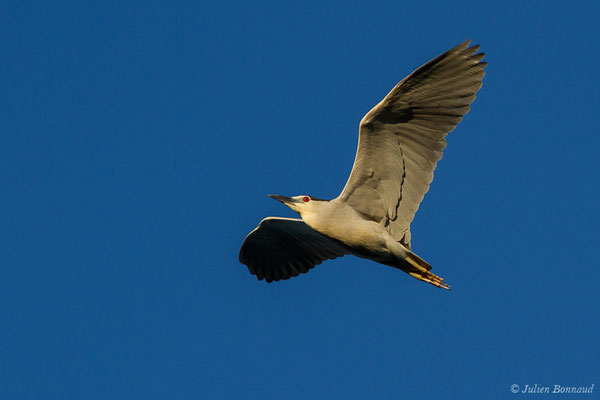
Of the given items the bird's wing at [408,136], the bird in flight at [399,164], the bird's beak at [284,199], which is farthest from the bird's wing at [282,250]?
the bird's wing at [408,136]

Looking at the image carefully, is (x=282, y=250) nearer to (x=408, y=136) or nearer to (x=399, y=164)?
(x=399, y=164)

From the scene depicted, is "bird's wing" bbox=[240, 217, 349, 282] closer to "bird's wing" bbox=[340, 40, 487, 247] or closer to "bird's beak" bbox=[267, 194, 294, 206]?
"bird's beak" bbox=[267, 194, 294, 206]

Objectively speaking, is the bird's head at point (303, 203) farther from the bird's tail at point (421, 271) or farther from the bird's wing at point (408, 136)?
the bird's tail at point (421, 271)

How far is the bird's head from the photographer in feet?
38.0

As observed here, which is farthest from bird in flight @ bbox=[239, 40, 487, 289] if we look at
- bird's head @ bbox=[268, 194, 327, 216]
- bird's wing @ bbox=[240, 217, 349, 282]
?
bird's wing @ bbox=[240, 217, 349, 282]

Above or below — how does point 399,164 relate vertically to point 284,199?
above

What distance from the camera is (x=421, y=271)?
38.0 ft

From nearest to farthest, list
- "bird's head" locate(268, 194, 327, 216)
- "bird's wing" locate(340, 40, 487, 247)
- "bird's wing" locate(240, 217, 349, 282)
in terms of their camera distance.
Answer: "bird's wing" locate(340, 40, 487, 247)
"bird's head" locate(268, 194, 327, 216)
"bird's wing" locate(240, 217, 349, 282)

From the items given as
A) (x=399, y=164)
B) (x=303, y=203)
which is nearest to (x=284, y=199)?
(x=303, y=203)

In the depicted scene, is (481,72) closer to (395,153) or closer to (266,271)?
(395,153)

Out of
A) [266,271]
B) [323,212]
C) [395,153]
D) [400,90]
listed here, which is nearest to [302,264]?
[266,271]

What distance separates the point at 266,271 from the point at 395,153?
14.3 feet

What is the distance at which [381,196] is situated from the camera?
11.7 meters

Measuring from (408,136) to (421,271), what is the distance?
2223 mm
